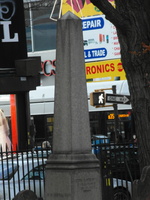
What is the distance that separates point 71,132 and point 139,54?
11.7 feet

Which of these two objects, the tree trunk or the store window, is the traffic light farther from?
the store window

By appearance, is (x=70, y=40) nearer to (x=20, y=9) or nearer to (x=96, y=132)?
(x=20, y=9)

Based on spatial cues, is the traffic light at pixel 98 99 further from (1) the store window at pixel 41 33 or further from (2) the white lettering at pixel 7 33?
(1) the store window at pixel 41 33

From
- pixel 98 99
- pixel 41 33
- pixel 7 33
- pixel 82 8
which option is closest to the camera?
pixel 7 33

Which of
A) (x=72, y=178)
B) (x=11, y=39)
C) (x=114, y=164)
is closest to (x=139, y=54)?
(x=114, y=164)

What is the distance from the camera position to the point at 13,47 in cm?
1959

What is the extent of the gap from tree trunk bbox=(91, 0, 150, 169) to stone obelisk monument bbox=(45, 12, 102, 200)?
3.11 metres

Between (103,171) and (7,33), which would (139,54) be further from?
(7,33)

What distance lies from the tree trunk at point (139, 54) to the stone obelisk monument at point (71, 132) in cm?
311

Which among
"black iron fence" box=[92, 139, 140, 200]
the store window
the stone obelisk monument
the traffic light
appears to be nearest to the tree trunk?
"black iron fence" box=[92, 139, 140, 200]

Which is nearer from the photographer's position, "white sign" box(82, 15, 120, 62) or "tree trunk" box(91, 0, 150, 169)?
"tree trunk" box(91, 0, 150, 169)

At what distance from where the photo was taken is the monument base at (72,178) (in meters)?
8.30

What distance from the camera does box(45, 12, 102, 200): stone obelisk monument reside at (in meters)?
8.35

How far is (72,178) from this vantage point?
27.2 ft
